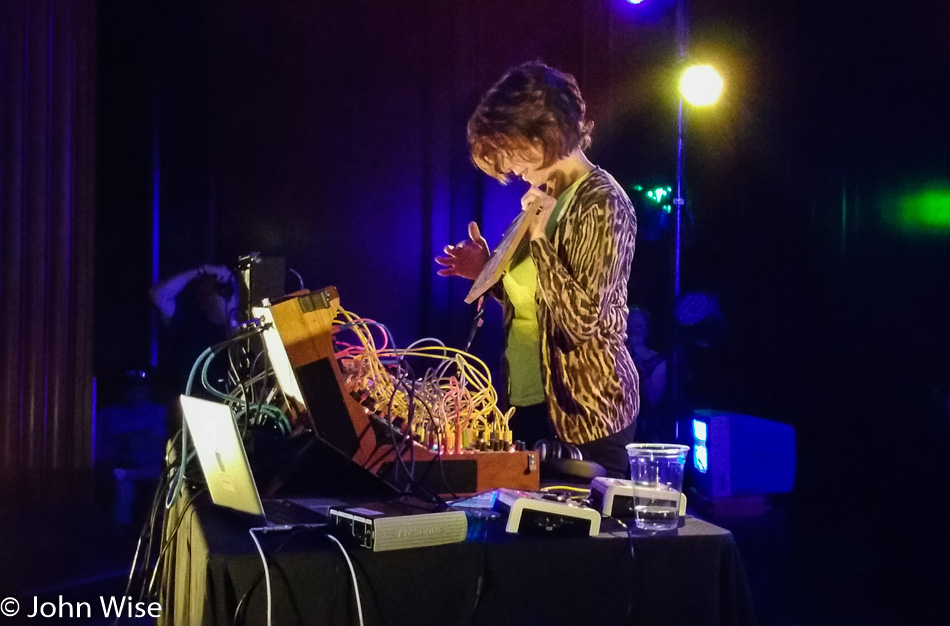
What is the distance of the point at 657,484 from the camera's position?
1.27 m

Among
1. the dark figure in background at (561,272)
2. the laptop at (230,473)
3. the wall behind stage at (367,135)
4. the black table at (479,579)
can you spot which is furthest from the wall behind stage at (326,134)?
the black table at (479,579)

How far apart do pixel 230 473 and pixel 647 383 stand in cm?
299

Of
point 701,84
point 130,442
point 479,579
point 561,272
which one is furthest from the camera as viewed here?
point 701,84

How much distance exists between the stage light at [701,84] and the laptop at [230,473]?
9.19ft

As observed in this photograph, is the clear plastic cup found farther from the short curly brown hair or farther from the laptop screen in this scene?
the short curly brown hair

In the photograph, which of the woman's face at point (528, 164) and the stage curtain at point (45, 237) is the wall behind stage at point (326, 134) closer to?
the stage curtain at point (45, 237)

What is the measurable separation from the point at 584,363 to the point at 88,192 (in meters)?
2.09

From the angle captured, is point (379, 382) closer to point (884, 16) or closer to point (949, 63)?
point (949, 63)

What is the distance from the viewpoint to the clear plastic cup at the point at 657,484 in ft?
4.03

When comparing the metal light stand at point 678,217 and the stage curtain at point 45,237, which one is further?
the metal light stand at point 678,217

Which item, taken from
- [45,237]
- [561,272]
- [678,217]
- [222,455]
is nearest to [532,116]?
[561,272]

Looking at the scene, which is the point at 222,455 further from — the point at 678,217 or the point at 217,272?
the point at 678,217

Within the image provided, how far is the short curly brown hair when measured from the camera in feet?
6.85

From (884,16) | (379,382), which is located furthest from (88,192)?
(884,16)
